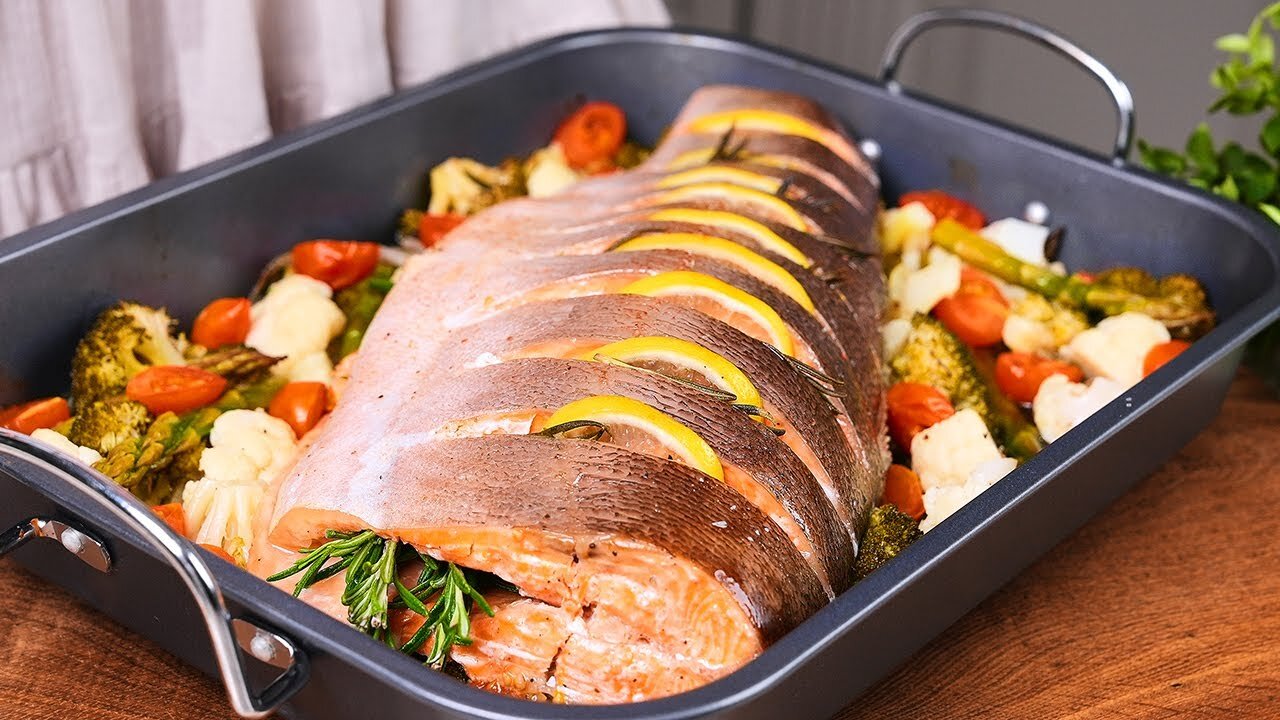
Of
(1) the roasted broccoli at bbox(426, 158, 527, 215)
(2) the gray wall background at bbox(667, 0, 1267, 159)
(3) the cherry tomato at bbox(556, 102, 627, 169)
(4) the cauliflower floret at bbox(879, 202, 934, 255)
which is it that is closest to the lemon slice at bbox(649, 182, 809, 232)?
(4) the cauliflower floret at bbox(879, 202, 934, 255)

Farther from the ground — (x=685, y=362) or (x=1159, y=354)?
(x=685, y=362)

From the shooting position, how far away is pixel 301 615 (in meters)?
1.38

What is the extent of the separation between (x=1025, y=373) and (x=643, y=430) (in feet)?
3.57

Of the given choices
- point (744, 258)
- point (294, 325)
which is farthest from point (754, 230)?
point (294, 325)

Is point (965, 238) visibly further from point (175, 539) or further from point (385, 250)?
point (175, 539)

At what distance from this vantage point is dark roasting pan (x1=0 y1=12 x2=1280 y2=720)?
1365 millimetres

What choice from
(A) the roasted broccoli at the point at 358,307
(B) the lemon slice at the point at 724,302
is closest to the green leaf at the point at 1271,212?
(B) the lemon slice at the point at 724,302

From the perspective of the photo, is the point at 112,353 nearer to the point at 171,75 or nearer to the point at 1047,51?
the point at 171,75

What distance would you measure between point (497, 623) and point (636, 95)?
1847 mm

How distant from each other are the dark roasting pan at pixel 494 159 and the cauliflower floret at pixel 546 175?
110 mm

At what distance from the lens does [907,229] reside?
2.71 metres

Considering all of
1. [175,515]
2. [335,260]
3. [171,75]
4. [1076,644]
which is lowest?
[1076,644]

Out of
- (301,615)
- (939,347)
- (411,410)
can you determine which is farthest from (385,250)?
(301,615)

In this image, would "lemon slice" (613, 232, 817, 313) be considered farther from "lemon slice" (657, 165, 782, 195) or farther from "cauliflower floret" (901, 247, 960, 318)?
"cauliflower floret" (901, 247, 960, 318)
